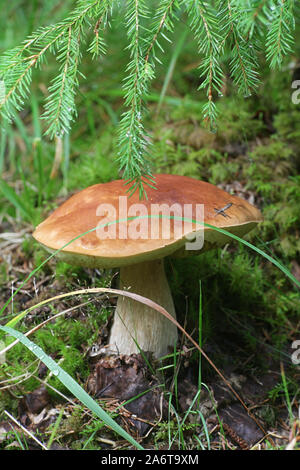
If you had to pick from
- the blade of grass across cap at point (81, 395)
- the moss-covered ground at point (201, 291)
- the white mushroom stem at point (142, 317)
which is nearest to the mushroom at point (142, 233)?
the white mushroom stem at point (142, 317)

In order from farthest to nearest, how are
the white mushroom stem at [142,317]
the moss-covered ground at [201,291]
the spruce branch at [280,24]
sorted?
the white mushroom stem at [142,317], the moss-covered ground at [201,291], the spruce branch at [280,24]

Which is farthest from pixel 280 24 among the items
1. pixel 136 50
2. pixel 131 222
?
pixel 131 222

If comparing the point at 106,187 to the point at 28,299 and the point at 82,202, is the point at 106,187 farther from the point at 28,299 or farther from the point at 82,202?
the point at 28,299

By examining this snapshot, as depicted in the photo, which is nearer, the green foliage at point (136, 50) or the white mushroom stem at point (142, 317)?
the green foliage at point (136, 50)

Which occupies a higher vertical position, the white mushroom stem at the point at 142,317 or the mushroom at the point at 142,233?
the mushroom at the point at 142,233

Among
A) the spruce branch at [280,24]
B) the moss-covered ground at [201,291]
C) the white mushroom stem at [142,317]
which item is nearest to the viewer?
the spruce branch at [280,24]

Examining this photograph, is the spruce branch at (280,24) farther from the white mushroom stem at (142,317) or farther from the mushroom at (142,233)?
the white mushroom stem at (142,317)

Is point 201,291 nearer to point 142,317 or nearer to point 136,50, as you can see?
point 142,317
